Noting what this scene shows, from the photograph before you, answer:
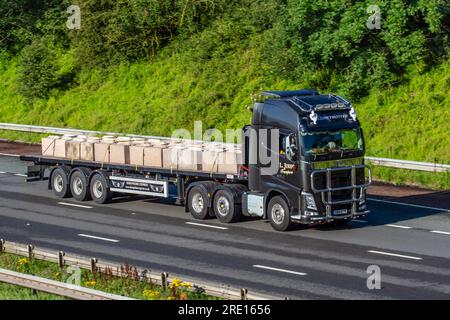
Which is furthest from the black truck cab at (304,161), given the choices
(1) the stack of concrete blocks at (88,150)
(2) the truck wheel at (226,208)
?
(1) the stack of concrete blocks at (88,150)

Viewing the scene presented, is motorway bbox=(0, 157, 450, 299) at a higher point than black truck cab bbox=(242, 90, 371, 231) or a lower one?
lower

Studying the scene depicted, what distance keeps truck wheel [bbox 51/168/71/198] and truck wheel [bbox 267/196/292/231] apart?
27.5 feet

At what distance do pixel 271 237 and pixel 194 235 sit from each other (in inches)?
84.1

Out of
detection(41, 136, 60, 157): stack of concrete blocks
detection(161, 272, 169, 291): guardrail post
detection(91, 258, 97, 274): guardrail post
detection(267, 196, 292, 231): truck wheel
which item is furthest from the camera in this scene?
detection(41, 136, 60, 157): stack of concrete blocks

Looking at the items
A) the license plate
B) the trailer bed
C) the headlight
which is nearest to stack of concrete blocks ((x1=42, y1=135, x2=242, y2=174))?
the trailer bed

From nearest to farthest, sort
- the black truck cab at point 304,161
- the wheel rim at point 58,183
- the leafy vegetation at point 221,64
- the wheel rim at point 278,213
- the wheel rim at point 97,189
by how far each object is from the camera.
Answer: the black truck cab at point 304,161 < the wheel rim at point 278,213 < the wheel rim at point 97,189 < the wheel rim at point 58,183 < the leafy vegetation at point 221,64

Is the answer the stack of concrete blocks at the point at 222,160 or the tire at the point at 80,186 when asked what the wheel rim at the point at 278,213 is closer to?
the stack of concrete blocks at the point at 222,160

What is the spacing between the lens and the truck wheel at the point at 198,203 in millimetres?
28000

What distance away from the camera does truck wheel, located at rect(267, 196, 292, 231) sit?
1034 inches

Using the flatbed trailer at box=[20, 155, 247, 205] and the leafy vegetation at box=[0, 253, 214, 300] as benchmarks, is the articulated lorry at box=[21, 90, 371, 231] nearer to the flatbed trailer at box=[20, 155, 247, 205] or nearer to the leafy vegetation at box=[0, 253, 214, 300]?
the flatbed trailer at box=[20, 155, 247, 205]

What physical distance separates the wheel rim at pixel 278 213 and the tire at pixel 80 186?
25.0ft

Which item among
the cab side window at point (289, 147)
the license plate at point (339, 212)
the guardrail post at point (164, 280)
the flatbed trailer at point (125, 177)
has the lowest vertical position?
the guardrail post at point (164, 280)

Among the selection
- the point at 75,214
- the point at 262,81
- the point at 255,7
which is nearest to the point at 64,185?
the point at 75,214

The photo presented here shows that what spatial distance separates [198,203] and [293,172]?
11.9 feet
